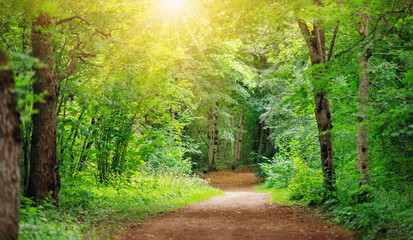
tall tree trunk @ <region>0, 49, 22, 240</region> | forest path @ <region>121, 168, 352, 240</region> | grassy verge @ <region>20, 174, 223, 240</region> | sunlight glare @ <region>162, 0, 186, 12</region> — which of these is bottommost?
forest path @ <region>121, 168, 352, 240</region>

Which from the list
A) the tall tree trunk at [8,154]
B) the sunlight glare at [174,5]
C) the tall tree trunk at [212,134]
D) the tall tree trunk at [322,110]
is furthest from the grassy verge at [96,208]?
the tall tree trunk at [212,134]

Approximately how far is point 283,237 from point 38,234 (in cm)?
406

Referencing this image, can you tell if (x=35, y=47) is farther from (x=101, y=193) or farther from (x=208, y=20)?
(x=208, y=20)

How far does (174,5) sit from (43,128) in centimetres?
650

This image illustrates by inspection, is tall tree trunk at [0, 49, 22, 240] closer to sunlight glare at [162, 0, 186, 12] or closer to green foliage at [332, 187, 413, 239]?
green foliage at [332, 187, 413, 239]

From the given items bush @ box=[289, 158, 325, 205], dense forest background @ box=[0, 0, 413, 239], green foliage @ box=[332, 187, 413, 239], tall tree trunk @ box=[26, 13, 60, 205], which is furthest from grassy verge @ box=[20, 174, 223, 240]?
green foliage @ box=[332, 187, 413, 239]

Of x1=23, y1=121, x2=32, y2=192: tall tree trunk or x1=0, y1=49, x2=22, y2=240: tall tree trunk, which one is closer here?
x1=0, y1=49, x2=22, y2=240: tall tree trunk

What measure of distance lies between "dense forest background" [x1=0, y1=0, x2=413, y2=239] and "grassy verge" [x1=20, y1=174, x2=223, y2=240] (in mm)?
44

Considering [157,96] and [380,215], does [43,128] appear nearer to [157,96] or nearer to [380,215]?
[157,96]

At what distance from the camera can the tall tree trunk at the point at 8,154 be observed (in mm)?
3232

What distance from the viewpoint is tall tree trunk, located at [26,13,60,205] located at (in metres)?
6.65

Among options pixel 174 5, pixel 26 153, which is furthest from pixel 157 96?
pixel 26 153

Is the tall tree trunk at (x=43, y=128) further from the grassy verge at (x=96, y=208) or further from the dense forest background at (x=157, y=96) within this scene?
the grassy verge at (x=96, y=208)

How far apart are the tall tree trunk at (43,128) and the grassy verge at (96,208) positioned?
0.49 meters
